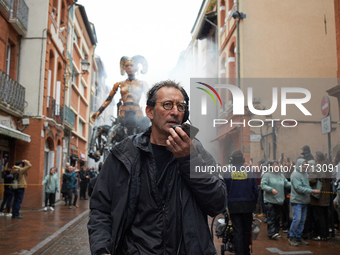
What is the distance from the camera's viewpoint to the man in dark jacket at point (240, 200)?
5828mm

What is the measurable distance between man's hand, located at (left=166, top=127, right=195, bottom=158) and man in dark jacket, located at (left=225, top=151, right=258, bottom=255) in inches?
159

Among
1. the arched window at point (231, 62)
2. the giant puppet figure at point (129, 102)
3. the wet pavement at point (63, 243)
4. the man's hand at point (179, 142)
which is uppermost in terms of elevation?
the arched window at point (231, 62)

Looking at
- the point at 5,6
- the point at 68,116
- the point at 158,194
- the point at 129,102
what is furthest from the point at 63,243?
the point at 68,116

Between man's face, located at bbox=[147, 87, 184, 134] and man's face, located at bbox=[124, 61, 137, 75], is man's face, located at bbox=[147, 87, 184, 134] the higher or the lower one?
the lower one

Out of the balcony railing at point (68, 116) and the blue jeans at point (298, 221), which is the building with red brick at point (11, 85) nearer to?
the balcony railing at point (68, 116)

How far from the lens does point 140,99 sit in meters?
7.51

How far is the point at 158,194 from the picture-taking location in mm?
2066

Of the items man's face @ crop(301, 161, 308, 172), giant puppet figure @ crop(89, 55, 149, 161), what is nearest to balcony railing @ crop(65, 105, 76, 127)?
giant puppet figure @ crop(89, 55, 149, 161)

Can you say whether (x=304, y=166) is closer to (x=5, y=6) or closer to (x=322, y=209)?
(x=322, y=209)

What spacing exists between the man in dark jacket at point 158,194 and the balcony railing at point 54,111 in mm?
16332

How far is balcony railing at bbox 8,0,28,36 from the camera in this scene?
15.0 meters

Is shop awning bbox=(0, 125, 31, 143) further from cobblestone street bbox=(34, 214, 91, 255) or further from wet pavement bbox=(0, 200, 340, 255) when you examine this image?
cobblestone street bbox=(34, 214, 91, 255)

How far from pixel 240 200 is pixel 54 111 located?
563 inches

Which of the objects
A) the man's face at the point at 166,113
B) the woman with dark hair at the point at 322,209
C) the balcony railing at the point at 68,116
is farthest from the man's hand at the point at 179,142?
the balcony railing at the point at 68,116
